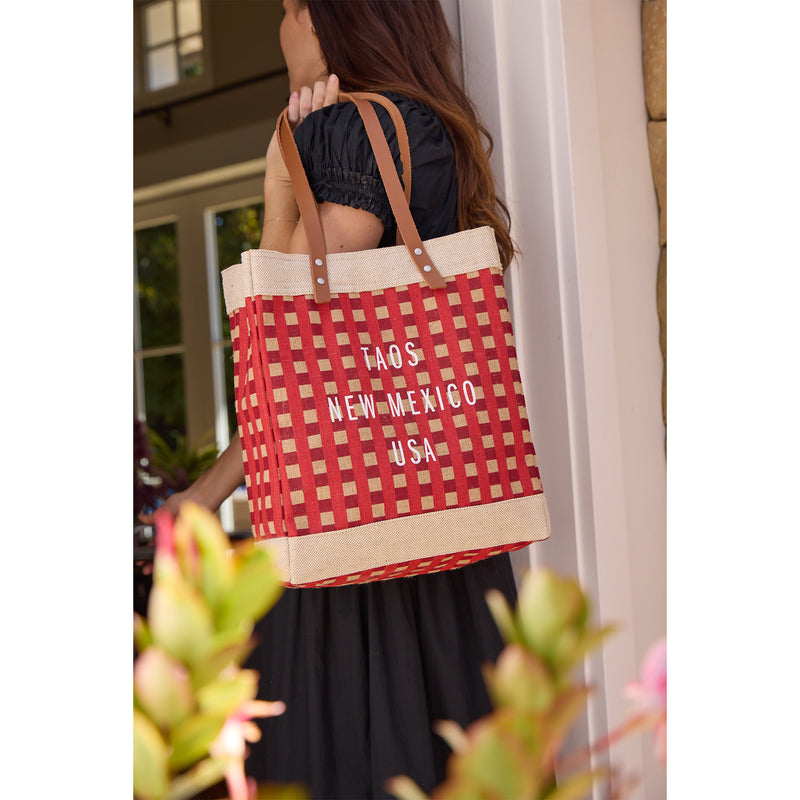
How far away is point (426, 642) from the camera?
43.2 inches

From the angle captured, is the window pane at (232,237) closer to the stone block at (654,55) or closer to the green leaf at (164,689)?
the stone block at (654,55)

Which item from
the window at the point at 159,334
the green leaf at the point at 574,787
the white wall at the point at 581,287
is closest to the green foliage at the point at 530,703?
the green leaf at the point at 574,787

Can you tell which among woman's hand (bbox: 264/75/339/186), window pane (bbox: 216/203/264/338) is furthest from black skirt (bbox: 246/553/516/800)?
window pane (bbox: 216/203/264/338)

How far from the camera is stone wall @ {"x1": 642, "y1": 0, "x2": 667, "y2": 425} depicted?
140cm

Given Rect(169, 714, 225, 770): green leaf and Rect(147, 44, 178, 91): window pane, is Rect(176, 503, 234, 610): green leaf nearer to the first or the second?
Rect(169, 714, 225, 770): green leaf

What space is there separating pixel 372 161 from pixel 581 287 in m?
0.45

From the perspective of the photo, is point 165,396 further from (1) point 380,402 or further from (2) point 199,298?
(1) point 380,402

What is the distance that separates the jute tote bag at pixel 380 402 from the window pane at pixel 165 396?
11.9 feet

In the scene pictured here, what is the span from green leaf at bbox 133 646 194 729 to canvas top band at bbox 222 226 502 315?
64 cm

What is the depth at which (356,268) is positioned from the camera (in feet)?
3.22

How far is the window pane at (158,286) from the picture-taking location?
4516 mm
